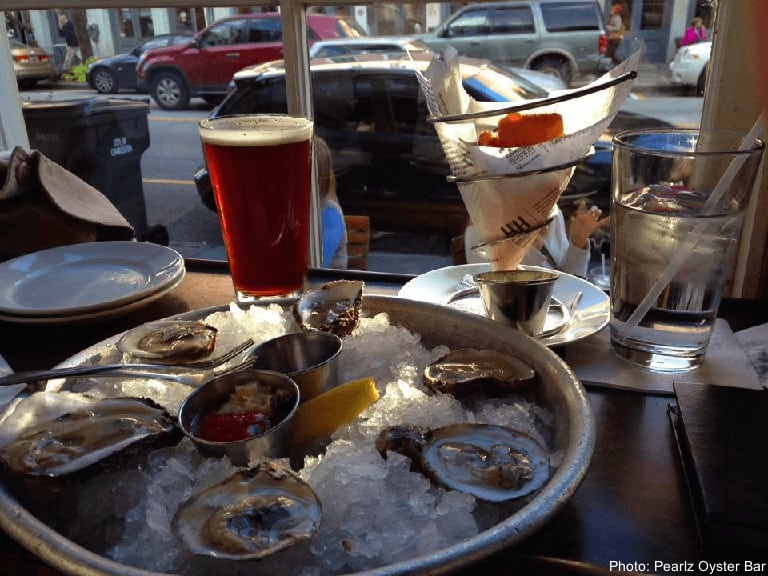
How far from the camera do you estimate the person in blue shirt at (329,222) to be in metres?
2.08

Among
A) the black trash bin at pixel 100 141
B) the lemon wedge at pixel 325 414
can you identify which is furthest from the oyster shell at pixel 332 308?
the black trash bin at pixel 100 141

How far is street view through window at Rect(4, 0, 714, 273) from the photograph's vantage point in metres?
2.84

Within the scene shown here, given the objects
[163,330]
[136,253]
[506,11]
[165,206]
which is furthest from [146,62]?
[163,330]

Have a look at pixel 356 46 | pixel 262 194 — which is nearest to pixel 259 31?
pixel 356 46

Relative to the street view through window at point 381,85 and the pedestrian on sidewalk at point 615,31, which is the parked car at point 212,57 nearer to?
the street view through window at point 381,85

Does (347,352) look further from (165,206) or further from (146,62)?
(146,62)

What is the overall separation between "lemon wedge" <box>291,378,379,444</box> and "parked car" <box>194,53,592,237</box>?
A: 2551 mm

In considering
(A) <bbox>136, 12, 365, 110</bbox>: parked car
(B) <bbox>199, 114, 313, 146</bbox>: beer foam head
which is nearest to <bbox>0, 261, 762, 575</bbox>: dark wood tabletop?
(B) <bbox>199, 114, 313, 146</bbox>: beer foam head

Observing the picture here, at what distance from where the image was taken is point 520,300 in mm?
776

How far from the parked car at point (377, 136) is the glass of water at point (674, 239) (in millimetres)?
2329

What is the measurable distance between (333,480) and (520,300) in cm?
35

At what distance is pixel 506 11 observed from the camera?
3.62 metres

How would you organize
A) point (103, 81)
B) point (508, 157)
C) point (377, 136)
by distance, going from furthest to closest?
Result: point (103, 81) → point (377, 136) → point (508, 157)

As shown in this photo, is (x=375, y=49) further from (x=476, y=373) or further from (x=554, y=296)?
(x=476, y=373)
